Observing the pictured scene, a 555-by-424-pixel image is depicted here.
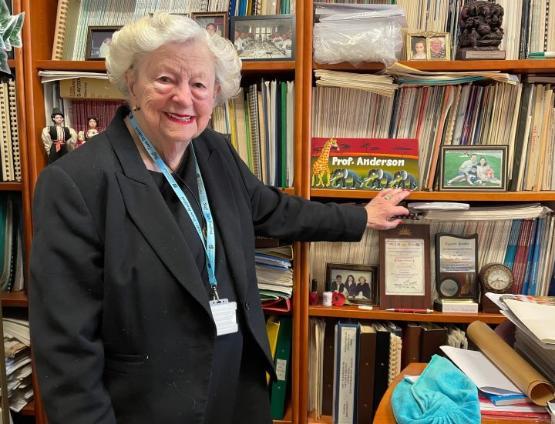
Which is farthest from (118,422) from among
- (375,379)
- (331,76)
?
(331,76)

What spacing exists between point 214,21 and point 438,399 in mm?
1263

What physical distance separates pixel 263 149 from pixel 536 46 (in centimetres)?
93

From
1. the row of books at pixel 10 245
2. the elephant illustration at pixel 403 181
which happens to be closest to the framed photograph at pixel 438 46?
the elephant illustration at pixel 403 181

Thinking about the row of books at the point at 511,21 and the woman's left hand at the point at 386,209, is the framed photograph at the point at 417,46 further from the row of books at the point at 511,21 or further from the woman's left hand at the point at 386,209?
the woman's left hand at the point at 386,209

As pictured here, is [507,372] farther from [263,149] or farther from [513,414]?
[263,149]

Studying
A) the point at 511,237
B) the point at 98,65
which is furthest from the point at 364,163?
the point at 98,65

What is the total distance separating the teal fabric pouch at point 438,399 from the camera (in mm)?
786

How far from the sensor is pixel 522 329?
92 centimetres

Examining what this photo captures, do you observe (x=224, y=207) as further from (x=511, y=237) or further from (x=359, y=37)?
(x=511, y=237)

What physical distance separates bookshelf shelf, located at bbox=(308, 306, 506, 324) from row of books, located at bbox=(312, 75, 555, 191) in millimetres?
414

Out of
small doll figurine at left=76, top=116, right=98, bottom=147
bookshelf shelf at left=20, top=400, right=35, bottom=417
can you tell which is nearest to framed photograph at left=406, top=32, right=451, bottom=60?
small doll figurine at left=76, top=116, right=98, bottom=147

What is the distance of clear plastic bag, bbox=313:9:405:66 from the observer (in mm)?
1281

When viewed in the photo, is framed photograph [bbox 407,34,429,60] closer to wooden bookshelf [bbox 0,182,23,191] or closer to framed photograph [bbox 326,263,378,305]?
framed photograph [bbox 326,263,378,305]

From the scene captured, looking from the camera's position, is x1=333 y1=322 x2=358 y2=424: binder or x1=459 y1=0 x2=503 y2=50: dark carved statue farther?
x1=333 y1=322 x2=358 y2=424: binder
